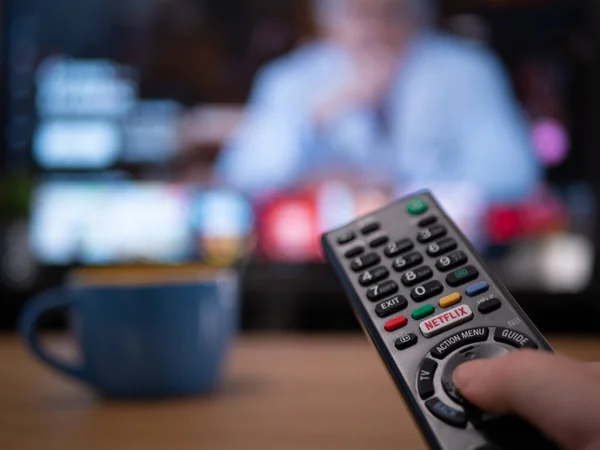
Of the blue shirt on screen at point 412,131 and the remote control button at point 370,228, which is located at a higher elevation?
the blue shirt on screen at point 412,131

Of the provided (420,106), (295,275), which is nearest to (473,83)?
(420,106)

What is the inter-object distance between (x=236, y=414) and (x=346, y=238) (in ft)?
0.42

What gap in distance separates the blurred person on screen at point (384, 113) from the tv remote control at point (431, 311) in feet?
2.16

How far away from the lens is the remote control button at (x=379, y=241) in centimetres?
46

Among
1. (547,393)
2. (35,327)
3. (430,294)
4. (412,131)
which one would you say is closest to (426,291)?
(430,294)

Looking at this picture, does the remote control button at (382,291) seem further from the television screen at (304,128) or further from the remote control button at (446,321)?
the television screen at (304,128)

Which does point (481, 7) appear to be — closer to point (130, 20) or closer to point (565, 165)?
point (565, 165)

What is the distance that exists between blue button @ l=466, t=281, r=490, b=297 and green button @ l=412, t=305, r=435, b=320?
0.06 feet

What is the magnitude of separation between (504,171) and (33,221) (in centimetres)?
65

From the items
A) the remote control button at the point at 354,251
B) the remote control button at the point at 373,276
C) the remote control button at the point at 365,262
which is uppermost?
the remote control button at the point at 354,251

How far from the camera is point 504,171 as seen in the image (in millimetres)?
1136

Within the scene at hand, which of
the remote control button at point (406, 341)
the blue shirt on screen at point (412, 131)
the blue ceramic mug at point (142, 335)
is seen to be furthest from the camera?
the blue shirt on screen at point (412, 131)

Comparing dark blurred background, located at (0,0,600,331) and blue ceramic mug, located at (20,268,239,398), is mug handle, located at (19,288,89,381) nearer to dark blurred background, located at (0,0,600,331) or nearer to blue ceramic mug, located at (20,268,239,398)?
blue ceramic mug, located at (20,268,239,398)

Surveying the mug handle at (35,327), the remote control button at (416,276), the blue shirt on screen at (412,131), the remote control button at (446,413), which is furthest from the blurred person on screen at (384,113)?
the remote control button at (446,413)
